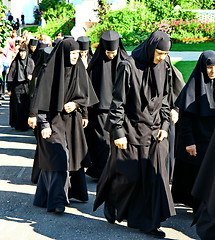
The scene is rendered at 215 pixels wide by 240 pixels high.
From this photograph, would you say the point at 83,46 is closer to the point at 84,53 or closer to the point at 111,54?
the point at 84,53

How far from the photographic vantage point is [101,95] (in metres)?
7.36

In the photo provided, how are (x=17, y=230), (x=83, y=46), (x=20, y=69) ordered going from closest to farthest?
(x=17, y=230)
(x=83, y=46)
(x=20, y=69)

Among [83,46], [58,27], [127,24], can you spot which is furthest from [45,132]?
[58,27]

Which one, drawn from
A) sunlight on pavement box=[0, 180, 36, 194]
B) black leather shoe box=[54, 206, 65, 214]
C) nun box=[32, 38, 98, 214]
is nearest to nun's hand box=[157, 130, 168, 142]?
nun box=[32, 38, 98, 214]

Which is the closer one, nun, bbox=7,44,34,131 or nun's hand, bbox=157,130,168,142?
nun's hand, bbox=157,130,168,142

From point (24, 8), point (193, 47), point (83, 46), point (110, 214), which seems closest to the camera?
point (110, 214)

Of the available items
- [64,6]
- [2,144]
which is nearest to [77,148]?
[2,144]

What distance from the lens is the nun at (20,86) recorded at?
39.4 ft

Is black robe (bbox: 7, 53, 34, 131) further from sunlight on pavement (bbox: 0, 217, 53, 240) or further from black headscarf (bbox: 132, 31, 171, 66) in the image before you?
black headscarf (bbox: 132, 31, 171, 66)

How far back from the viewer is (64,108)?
5.82 meters

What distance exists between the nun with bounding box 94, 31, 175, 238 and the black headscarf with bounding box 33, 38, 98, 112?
72 centimetres

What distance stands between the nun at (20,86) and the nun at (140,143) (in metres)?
6.99

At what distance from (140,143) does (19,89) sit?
7.52 meters

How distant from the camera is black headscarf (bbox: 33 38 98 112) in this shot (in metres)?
5.63
